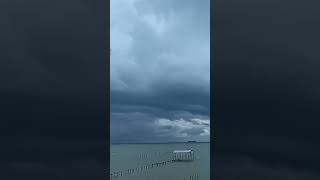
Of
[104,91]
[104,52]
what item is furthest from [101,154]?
[104,52]

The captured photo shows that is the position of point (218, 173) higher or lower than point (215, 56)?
lower

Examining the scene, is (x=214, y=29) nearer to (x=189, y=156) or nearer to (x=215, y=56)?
(x=215, y=56)

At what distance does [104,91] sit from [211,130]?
3.70 m

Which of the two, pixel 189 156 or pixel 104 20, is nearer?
pixel 104 20

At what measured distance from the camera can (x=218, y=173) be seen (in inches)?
529

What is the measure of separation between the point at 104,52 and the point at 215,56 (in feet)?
11.9

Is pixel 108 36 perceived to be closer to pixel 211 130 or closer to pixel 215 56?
pixel 215 56

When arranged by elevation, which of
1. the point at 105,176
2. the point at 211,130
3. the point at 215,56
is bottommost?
the point at 105,176

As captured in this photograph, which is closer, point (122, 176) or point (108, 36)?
point (108, 36)

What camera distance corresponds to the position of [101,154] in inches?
527

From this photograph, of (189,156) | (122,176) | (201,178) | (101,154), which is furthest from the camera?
(189,156)

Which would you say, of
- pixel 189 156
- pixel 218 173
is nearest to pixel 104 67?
pixel 218 173

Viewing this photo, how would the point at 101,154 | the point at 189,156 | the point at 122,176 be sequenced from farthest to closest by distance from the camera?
the point at 189,156 → the point at 122,176 → the point at 101,154

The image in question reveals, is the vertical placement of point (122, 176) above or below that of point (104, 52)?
below
